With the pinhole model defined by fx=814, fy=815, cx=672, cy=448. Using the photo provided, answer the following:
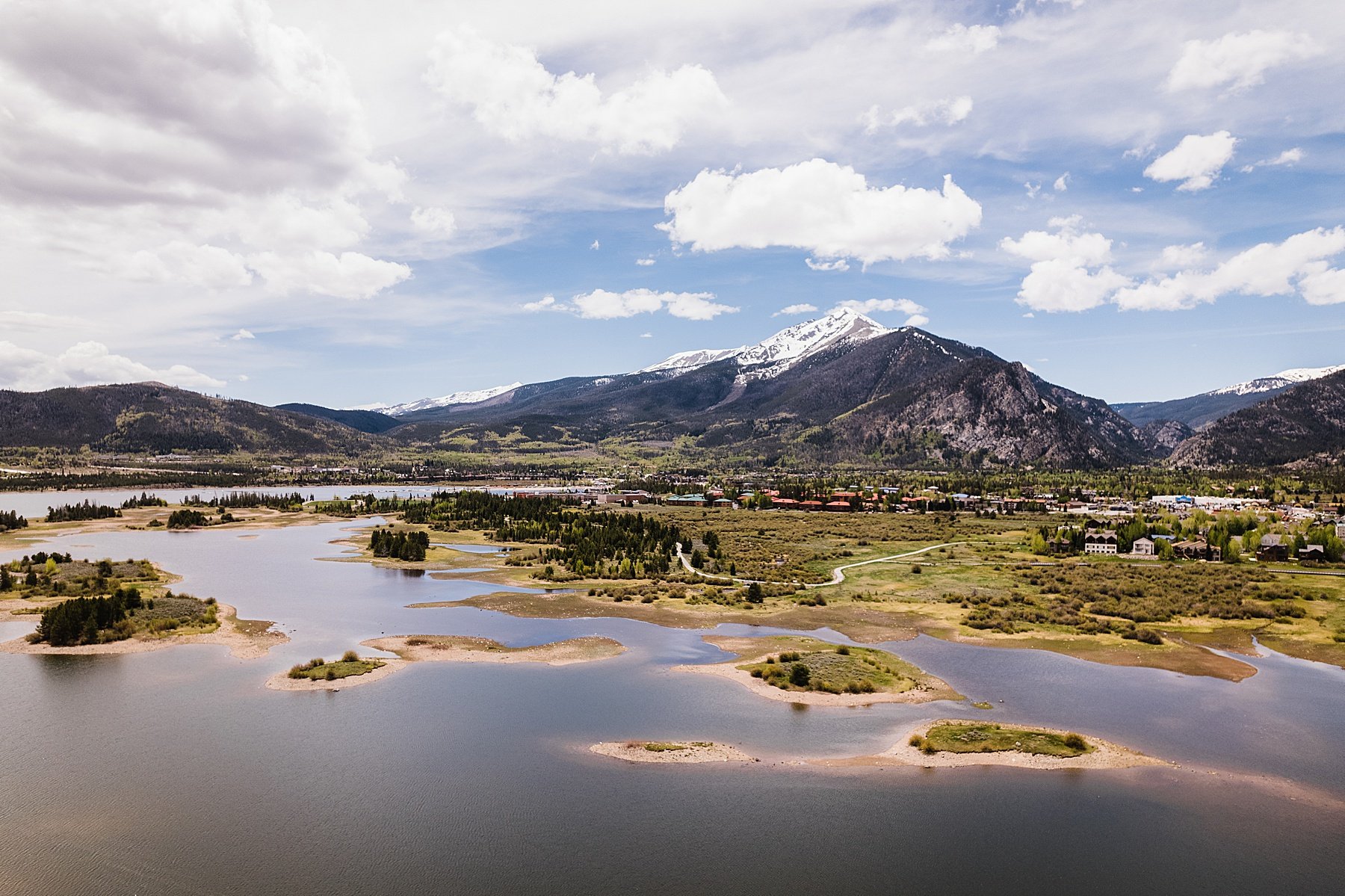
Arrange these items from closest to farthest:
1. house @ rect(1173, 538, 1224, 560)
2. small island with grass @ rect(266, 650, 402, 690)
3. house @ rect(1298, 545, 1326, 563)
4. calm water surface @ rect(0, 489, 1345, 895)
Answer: calm water surface @ rect(0, 489, 1345, 895), small island with grass @ rect(266, 650, 402, 690), house @ rect(1298, 545, 1326, 563), house @ rect(1173, 538, 1224, 560)

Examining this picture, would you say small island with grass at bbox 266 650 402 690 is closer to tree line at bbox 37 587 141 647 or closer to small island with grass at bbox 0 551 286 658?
small island with grass at bbox 0 551 286 658

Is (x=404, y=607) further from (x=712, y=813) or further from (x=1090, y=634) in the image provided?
(x=1090, y=634)

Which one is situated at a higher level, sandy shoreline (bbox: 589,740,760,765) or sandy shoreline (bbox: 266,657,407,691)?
sandy shoreline (bbox: 266,657,407,691)

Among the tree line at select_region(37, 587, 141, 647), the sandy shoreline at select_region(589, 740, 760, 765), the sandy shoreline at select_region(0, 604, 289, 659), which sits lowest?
the sandy shoreline at select_region(589, 740, 760, 765)

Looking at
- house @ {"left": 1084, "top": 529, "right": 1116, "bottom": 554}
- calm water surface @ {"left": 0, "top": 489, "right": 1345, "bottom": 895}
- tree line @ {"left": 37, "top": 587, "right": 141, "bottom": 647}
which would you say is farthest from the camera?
house @ {"left": 1084, "top": 529, "right": 1116, "bottom": 554}

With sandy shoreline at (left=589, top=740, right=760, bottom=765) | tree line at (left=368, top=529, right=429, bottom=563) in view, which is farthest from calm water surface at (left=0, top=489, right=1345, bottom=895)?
tree line at (left=368, top=529, right=429, bottom=563)

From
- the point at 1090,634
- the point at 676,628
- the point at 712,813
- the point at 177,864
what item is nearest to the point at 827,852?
the point at 712,813

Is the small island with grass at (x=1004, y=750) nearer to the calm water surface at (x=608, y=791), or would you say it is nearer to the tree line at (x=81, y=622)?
the calm water surface at (x=608, y=791)
